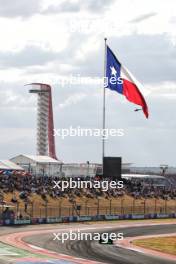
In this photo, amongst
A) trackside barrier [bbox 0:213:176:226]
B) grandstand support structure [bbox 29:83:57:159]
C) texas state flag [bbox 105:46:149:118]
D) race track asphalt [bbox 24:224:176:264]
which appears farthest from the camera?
grandstand support structure [bbox 29:83:57:159]

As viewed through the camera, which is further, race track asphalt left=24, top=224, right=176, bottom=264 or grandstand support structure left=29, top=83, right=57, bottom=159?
grandstand support structure left=29, top=83, right=57, bottom=159

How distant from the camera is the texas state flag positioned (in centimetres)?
2702

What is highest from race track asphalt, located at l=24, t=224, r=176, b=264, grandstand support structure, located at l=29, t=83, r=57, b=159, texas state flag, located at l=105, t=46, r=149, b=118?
grandstand support structure, located at l=29, t=83, r=57, b=159

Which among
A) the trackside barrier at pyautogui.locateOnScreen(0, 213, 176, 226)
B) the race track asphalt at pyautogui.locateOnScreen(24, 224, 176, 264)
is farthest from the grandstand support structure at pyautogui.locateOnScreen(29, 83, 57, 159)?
the race track asphalt at pyautogui.locateOnScreen(24, 224, 176, 264)

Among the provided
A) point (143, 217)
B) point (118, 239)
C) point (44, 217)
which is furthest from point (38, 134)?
point (118, 239)

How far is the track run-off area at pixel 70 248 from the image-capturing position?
32219mm

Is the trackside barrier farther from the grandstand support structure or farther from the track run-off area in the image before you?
the grandstand support structure

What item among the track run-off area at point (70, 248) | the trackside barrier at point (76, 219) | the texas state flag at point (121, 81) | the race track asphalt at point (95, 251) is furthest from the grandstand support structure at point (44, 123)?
the texas state flag at point (121, 81)

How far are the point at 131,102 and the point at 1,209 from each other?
28.2 metres

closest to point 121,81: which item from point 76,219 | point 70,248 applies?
point 70,248

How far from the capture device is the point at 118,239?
44.5m

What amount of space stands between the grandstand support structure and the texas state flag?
105m

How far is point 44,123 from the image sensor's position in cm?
13650

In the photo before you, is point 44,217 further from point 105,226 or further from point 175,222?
point 175,222
